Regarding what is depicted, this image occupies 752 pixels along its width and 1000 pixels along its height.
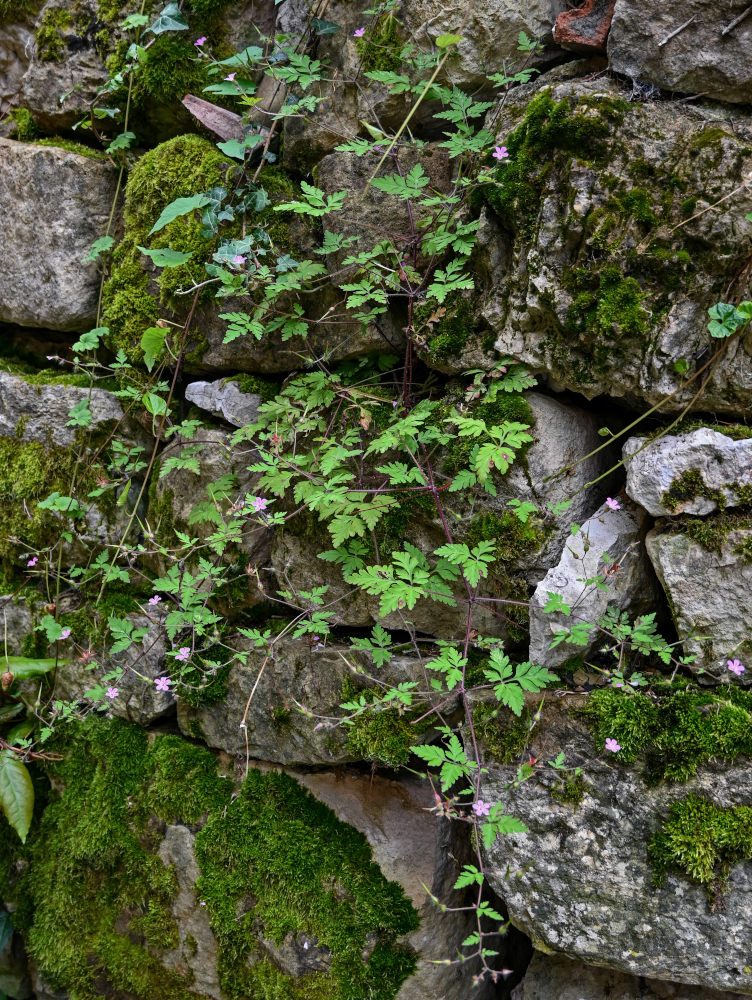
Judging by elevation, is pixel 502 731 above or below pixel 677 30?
below

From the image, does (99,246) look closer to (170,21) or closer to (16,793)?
(170,21)

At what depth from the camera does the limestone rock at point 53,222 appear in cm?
327

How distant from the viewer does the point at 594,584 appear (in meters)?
2.22

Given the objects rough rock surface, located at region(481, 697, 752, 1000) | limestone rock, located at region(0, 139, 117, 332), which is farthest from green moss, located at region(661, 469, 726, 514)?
limestone rock, located at region(0, 139, 117, 332)

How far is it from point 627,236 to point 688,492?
32.1 inches

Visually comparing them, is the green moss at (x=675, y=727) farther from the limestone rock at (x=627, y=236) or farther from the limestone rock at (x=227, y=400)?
the limestone rock at (x=227, y=400)

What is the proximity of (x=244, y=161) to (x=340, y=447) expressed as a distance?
132 cm

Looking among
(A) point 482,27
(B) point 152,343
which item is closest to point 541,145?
(A) point 482,27

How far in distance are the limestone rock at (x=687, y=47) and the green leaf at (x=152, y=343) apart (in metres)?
1.95

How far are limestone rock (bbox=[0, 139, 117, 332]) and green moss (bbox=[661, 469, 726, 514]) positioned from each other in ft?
8.95

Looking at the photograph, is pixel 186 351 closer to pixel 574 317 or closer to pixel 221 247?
pixel 221 247

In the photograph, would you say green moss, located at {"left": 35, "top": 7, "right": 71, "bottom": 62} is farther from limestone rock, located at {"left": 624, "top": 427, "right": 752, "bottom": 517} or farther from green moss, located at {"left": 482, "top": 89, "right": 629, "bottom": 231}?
limestone rock, located at {"left": 624, "top": 427, "right": 752, "bottom": 517}

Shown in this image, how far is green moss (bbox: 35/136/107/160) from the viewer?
10.8 ft

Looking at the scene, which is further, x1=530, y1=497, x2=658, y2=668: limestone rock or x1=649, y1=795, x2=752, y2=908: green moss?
x1=530, y1=497, x2=658, y2=668: limestone rock
